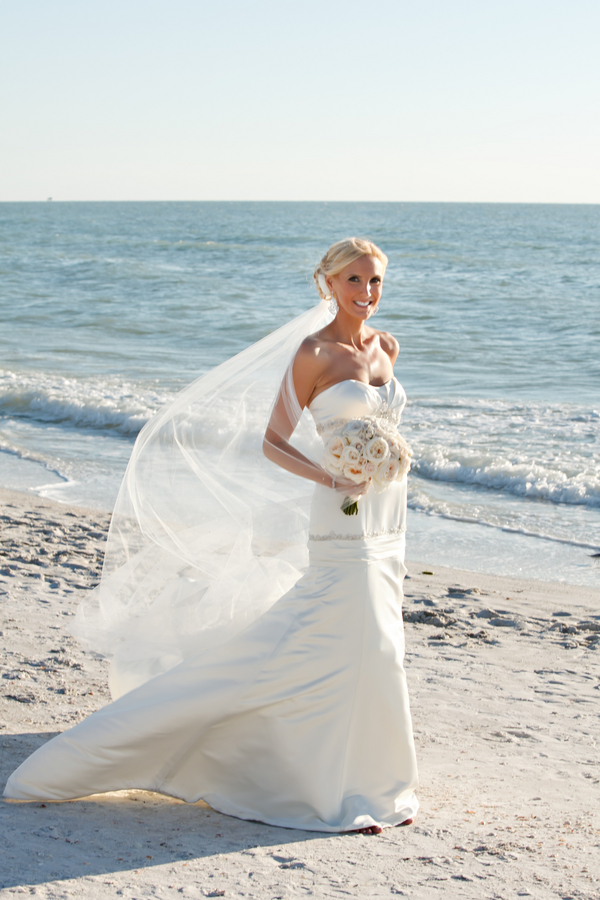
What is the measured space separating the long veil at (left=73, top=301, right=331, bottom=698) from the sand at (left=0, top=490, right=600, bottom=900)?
686 millimetres

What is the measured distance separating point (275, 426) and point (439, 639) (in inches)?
114

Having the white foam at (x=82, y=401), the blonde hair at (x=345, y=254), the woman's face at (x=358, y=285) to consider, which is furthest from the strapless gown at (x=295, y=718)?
the white foam at (x=82, y=401)

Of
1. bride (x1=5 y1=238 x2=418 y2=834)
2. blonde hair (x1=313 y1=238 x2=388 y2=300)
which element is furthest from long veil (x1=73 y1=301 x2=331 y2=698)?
blonde hair (x1=313 y1=238 x2=388 y2=300)

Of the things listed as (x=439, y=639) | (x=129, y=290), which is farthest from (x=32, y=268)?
(x=439, y=639)

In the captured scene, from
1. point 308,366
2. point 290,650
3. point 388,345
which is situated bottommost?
point 290,650

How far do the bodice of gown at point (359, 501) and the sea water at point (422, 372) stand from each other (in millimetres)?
4343

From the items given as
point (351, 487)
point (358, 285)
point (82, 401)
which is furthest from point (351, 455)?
point (82, 401)

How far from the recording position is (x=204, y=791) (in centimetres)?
354

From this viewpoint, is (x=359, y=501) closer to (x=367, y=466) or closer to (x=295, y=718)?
(x=367, y=466)

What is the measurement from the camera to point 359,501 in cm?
349

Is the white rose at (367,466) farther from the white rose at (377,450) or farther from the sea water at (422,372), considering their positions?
the sea water at (422,372)

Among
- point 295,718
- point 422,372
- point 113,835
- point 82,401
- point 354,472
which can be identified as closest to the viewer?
point 113,835

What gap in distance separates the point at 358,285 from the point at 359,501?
905 millimetres

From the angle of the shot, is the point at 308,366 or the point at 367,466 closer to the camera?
the point at 367,466
